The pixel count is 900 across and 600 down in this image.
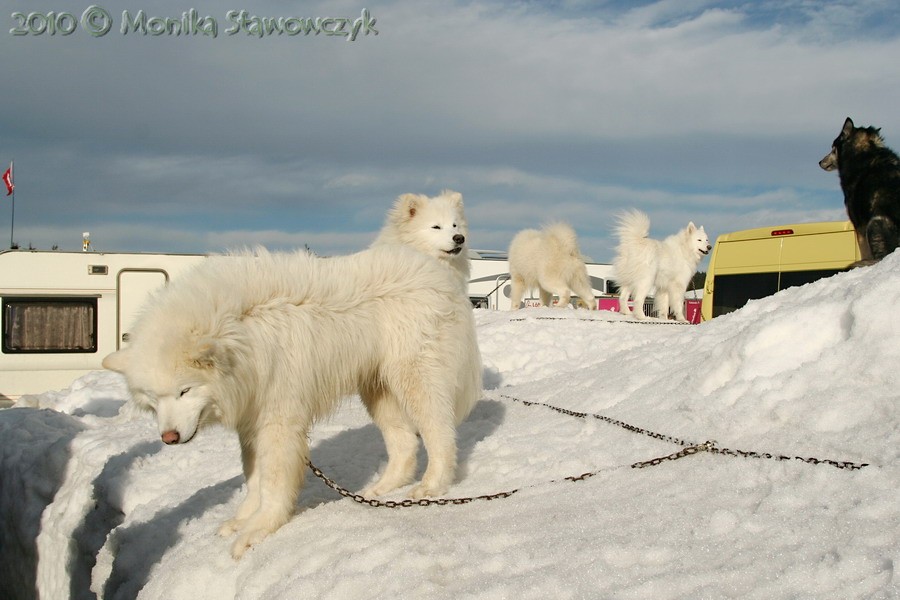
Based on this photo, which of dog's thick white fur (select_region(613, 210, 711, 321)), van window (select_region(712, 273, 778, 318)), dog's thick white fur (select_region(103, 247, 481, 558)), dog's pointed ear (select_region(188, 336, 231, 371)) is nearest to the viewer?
dog's pointed ear (select_region(188, 336, 231, 371))

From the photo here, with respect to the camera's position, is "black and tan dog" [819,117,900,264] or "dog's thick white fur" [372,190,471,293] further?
"dog's thick white fur" [372,190,471,293]

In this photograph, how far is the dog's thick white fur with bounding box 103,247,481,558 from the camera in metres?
4.00

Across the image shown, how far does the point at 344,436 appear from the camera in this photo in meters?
6.87

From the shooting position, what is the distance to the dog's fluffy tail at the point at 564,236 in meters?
16.7

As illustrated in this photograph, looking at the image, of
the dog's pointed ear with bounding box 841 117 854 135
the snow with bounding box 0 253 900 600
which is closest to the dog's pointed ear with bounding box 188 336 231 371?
the snow with bounding box 0 253 900 600

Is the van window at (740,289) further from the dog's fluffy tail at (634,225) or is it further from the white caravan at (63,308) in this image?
the white caravan at (63,308)

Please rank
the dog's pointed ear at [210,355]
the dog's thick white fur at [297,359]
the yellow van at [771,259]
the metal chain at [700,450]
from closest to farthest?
the metal chain at [700,450], the dog's pointed ear at [210,355], the dog's thick white fur at [297,359], the yellow van at [771,259]

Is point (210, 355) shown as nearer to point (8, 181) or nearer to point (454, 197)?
point (454, 197)

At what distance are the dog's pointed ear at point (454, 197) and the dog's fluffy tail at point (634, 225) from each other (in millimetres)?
→ 7637

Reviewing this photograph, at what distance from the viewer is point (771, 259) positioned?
13820mm

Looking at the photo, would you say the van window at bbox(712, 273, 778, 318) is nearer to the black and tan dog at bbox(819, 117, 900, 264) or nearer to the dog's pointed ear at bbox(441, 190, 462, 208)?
the black and tan dog at bbox(819, 117, 900, 264)

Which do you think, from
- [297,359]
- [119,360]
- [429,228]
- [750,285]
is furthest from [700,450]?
[750,285]

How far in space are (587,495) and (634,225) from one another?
41.8ft

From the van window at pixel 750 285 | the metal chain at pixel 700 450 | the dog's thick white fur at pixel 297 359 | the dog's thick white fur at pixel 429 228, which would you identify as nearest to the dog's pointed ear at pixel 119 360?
the dog's thick white fur at pixel 297 359
